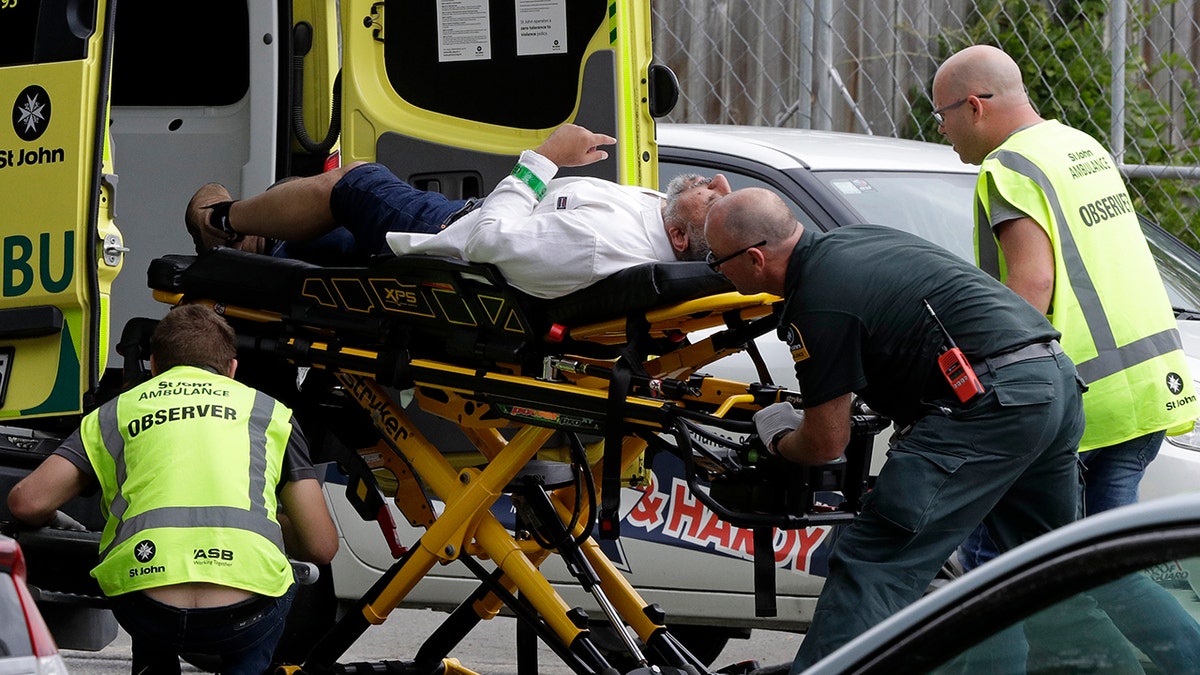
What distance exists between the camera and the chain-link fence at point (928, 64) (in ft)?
25.5

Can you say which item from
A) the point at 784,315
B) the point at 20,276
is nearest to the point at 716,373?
the point at 784,315

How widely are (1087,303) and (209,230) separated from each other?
105 inches

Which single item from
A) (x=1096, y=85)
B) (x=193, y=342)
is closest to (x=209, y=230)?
(x=193, y=342)

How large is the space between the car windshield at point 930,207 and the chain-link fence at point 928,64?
5.04ft

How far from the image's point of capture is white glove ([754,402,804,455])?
382 centimetres

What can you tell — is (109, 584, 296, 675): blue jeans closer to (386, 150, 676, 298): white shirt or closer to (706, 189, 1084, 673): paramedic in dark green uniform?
(386, 150, 676, 298): white shirt

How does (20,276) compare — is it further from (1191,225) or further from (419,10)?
(1191,225)

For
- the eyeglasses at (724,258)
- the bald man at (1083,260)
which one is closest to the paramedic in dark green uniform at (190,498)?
the eyeglasses at (724,258)

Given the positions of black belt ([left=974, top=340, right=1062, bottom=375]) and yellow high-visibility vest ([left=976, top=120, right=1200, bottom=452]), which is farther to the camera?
yellow high-visibility vest ([left=976, top=120, right=1200, bottom=452])

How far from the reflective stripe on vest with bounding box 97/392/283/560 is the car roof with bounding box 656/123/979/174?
91.0 inches

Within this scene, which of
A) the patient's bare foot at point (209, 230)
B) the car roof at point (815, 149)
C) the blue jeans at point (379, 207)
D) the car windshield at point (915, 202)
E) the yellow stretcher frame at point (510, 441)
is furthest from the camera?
the car roof at point (815, 149)

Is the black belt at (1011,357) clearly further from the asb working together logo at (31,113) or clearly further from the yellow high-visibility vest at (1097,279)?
the asb working together logo at (31,113)

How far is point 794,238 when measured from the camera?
383 centimetres

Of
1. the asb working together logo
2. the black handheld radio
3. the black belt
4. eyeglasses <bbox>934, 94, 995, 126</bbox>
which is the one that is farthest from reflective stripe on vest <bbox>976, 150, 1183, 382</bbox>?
the asb working together logo
